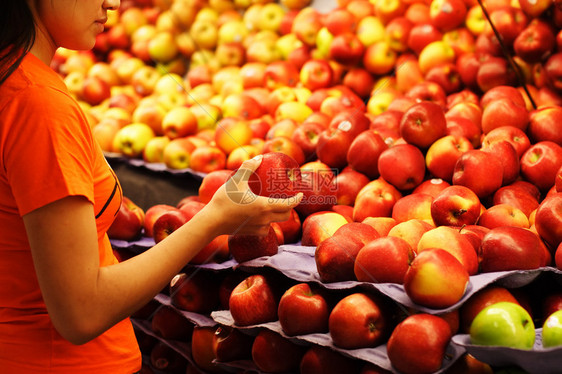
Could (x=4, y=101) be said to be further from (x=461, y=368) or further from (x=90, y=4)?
(x=461, y=368)

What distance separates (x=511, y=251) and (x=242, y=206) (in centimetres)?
75

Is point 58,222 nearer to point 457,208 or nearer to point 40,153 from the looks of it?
point 40,153

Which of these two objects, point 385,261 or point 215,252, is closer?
point 385,261

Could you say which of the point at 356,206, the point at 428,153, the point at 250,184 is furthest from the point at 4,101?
the point at 428,153

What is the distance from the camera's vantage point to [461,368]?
4.66 ft

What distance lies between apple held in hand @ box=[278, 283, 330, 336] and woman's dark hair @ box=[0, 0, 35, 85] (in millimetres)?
972

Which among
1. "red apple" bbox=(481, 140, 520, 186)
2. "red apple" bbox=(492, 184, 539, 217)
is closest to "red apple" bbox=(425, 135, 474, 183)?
"red apple" bbox=(481, 140, 520, 186)

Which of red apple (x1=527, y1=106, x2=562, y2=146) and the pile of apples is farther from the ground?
red apple (x1=527, y1=106, x2=562, y2=146)

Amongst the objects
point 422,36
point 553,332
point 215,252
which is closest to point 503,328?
point 553,332

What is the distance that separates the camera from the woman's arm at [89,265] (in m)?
1.06

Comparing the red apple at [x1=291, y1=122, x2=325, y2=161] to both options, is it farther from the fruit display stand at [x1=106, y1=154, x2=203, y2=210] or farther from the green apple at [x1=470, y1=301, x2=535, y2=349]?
the green apple at [x1=470, y1=301, x2=535, y2=349]

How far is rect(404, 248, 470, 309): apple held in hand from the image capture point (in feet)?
4.65

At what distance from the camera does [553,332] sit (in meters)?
1.30

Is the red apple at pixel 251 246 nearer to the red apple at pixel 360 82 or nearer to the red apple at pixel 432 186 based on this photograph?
the red apple at pixel 432 186
